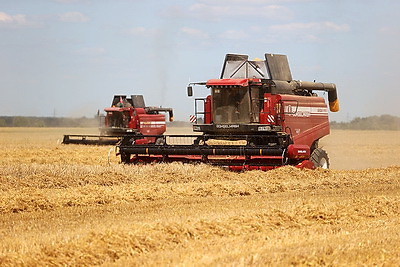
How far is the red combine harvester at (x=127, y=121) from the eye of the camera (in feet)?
99.9

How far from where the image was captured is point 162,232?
7.76 m

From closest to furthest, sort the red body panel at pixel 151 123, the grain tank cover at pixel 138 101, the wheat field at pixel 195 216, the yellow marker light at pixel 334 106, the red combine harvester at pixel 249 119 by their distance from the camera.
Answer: the wheat field at pixel 195 216
the red combine harvester at pixel 249 119
the yellow marker light at pixel 334 106
the red body panel at pixel 151 123
the grain tank cover at pixel 138 101

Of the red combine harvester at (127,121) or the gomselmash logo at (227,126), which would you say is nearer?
the gomselmash logo at (227,126)

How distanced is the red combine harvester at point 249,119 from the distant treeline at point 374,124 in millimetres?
27254

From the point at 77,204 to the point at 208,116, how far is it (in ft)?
25.0

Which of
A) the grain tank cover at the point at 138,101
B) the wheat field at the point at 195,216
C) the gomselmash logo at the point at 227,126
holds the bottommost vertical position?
the wheat field at the point at 195,216

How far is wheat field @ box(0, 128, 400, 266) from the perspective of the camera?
6875 mm

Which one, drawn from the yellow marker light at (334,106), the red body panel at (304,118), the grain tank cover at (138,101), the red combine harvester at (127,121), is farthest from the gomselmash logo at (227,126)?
the grain tank cover at (138,101)

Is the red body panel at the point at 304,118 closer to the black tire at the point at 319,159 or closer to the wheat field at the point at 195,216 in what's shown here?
the black tire at the point at 319,159

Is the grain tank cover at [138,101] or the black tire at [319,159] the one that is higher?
the grain tank cover at [138,101]

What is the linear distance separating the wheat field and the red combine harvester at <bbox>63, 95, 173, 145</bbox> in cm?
1483

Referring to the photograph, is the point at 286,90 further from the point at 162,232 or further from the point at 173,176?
the point at 162,232

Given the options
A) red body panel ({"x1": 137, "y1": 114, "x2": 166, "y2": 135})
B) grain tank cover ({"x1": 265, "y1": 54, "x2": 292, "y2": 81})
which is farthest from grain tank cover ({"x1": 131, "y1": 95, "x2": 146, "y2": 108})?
grain tank cover ({"x1": 265, "y1": 54, "x2": 292, "y2": 81})

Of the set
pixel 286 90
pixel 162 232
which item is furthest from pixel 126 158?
pixel 162 232
